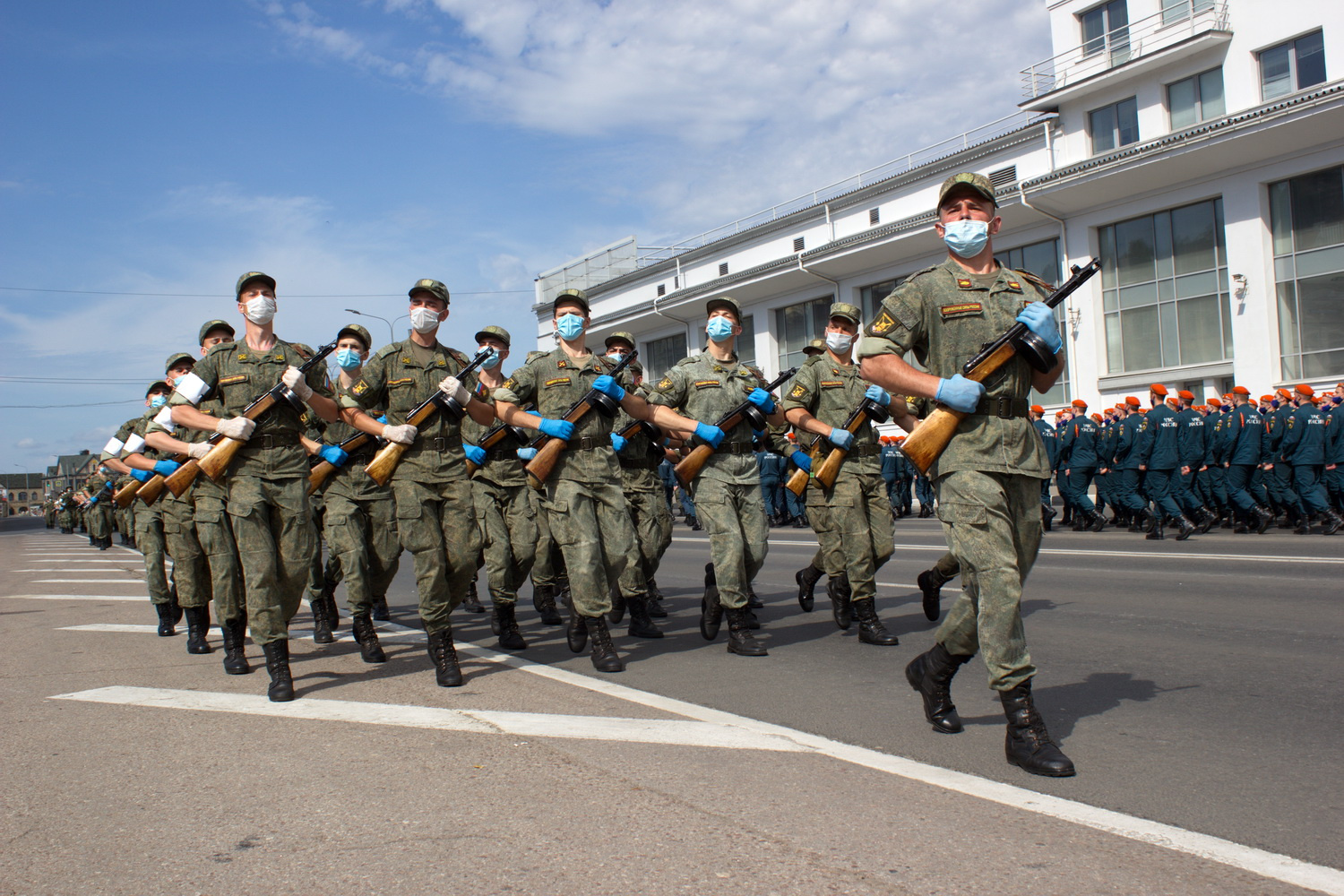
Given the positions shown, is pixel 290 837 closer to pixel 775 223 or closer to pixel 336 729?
pixel 336 729

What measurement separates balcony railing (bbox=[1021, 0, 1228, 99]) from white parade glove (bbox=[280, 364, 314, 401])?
77.4 feet

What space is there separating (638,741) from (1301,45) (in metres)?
24.5

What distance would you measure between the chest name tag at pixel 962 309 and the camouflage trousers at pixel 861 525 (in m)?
2.73

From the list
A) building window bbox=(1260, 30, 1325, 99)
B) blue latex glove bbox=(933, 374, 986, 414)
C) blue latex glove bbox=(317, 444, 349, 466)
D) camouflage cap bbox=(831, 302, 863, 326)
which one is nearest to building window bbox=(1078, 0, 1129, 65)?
building window bbox=(1260, 30, 1325, 99)

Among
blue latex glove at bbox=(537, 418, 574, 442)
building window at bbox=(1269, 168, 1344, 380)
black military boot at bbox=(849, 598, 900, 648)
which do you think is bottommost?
black military boot at bbox=(849, 598, 900, 648)

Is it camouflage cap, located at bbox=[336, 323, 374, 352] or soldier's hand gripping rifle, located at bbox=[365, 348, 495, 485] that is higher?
camouflage cap, located at bbox=[336, 323, 374, 352]

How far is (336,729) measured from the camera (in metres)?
4.61

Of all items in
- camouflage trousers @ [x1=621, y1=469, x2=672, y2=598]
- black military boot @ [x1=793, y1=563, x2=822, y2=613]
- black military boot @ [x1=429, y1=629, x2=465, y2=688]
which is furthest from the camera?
black military boot @ [x1=793, y1=563, x2=822, y2=613]

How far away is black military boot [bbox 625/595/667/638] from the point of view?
24.3ft

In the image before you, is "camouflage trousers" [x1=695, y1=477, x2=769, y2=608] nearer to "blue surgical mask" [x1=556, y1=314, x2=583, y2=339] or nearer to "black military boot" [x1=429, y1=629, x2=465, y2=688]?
"blue surgical mask" [x1=556, y1=314, x2=583, y2=339]

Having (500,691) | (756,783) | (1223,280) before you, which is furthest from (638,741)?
(1223,280)

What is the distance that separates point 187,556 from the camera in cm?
755

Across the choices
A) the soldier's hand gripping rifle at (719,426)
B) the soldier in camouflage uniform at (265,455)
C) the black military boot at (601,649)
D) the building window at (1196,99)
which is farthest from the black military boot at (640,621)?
the building window at (1196,99)

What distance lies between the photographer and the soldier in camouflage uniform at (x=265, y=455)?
18.7 feet
